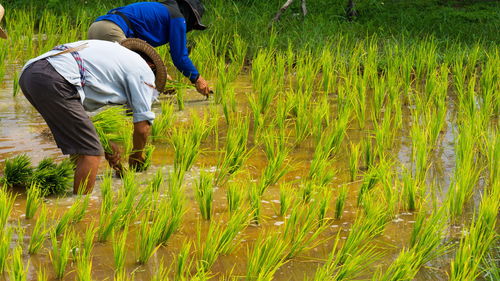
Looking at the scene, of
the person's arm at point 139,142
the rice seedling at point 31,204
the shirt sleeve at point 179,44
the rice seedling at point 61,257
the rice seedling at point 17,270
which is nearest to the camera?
the rice seedling at point 17,270

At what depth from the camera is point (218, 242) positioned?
2.59 meters

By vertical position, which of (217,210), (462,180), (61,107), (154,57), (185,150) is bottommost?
(217,210)

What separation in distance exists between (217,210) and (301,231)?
64 cm

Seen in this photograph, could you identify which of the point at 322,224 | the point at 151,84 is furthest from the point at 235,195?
the point at 151,84

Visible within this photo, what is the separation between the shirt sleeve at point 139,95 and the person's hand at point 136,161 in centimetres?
26

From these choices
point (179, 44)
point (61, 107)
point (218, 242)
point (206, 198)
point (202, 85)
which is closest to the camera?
point (218, 242)

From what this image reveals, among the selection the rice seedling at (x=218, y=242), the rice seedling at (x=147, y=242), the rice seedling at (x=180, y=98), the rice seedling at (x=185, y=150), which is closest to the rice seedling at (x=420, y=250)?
the rice seedling at (x=218, y=242)

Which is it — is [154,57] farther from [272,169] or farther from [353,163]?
[353,163]

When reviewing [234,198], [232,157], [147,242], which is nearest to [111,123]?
[232,157]

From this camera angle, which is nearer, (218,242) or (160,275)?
(160,275)

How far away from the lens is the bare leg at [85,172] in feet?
10.7

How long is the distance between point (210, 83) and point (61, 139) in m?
2.59

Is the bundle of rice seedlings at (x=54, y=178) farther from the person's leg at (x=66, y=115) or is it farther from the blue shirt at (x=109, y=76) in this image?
the blue shirt at (x=109, y=76)

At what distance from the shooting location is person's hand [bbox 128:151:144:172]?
3619 millimetres
